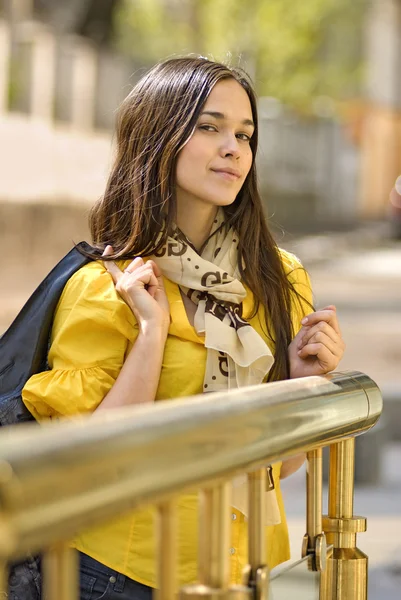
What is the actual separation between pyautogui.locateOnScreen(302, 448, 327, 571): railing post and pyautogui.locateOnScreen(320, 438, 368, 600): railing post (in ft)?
0.23

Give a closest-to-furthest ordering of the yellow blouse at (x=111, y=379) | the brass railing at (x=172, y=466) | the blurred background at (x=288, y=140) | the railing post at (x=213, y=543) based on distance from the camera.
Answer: the brass railing at (x=172, y=466) → the railing post at (x=213, y=543) → the yellow blouse at (x=111, y=379) → the blurred background at (x=288, y=140)

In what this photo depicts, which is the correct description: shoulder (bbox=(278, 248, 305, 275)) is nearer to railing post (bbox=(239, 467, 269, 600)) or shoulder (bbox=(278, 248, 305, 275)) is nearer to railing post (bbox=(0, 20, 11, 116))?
railing post (bbox=(239, 467, 269, 600))

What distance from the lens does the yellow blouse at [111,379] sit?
2316 millimetres

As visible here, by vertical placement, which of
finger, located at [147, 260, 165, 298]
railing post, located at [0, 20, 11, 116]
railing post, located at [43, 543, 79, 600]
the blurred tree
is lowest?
railing post, located at [43, 543, 79, 600]

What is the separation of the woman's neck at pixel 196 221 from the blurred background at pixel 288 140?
0.39m

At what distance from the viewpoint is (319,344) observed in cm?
238

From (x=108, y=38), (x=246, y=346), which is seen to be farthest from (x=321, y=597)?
(x=108, y=38)

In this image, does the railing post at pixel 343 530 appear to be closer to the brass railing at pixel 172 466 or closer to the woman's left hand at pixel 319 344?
the brass railing at pixel 172 466

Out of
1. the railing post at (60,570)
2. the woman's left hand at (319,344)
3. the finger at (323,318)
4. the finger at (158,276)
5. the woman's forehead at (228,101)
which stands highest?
the woman's forehead at (228,101)

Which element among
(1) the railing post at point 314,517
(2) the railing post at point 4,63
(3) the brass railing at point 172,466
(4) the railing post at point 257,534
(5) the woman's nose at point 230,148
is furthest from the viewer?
(2) the railing post at point 4,63

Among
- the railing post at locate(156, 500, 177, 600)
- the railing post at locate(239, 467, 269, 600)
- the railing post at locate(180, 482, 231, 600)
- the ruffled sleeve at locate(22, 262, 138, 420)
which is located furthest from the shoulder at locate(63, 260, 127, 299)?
the railing post at locate(156, 500, 177, 600)

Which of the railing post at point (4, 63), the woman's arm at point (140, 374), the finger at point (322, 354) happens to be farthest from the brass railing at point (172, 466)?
the railing post at point (4, 63)

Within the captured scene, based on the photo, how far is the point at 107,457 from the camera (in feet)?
3.76

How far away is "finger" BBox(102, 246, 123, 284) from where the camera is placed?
2.49m
